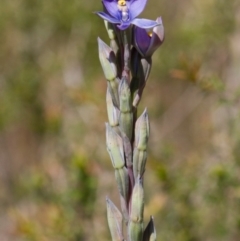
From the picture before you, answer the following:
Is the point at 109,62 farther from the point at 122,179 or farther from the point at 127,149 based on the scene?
the point at 122,179

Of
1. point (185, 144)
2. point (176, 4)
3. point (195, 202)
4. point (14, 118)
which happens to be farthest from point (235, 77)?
point (176, 4)

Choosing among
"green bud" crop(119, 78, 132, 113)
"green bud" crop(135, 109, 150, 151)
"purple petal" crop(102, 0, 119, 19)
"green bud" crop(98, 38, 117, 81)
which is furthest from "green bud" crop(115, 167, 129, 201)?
"purple petal" crop(102, 0, 119, 19)

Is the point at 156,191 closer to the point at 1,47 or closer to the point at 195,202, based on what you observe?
the point at 195,202

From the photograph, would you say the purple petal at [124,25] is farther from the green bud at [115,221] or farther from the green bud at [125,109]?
the green bud at [115,221]

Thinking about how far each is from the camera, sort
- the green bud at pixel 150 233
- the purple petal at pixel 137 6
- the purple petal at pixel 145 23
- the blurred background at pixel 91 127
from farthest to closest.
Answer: the blurred background at pixel 91 127 < the green bud at pixel 150 233 < the purple petal at pixel 137 6 < the purple petal at pixel 145 23

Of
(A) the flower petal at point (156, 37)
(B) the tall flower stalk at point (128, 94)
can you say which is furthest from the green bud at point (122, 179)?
(A) the flower petal at point (156, 37)

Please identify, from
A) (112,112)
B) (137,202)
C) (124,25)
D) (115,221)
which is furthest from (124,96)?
(115,221)

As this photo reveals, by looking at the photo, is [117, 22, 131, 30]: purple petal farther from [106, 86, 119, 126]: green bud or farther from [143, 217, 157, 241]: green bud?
[143, 217, 157, 241]: green bud

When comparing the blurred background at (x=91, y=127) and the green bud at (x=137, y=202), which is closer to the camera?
the green bud at (x=137, y=202)
